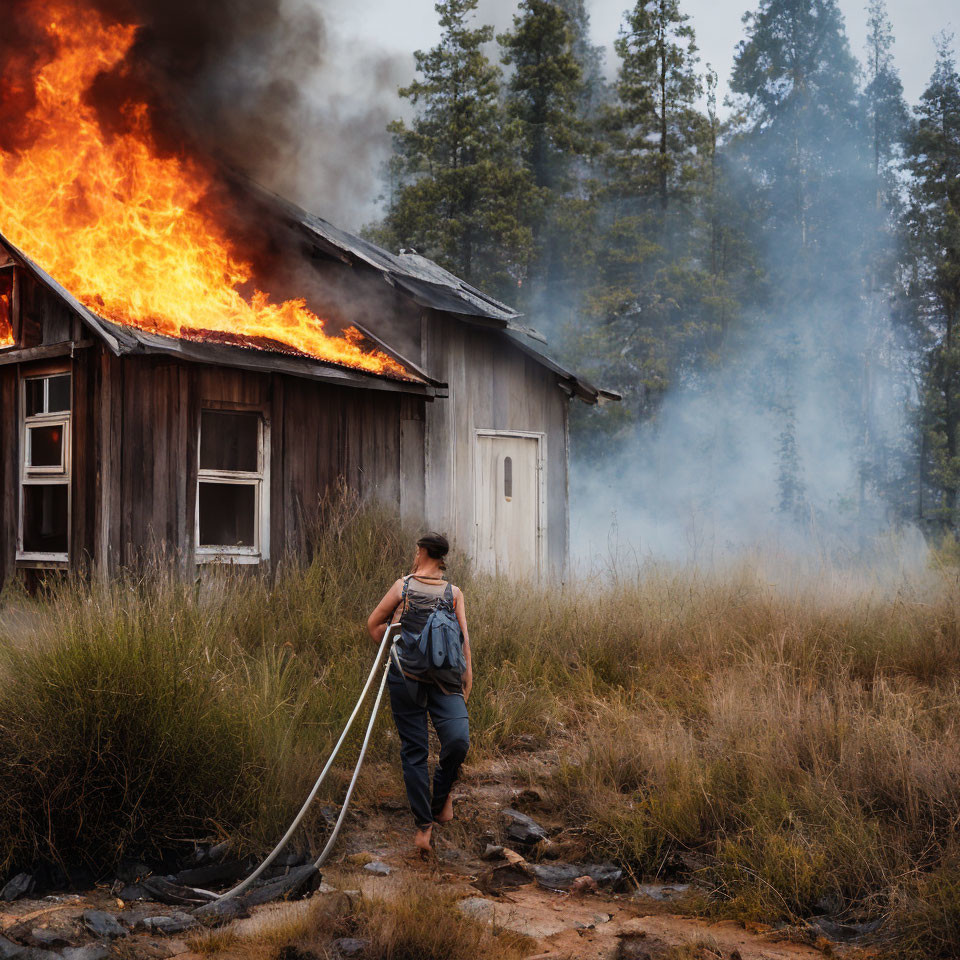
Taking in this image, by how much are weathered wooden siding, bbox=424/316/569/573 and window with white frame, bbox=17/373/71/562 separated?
4489mm

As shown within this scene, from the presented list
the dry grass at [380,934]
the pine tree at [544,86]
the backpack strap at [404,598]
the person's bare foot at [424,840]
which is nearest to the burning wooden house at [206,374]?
the backpack strap at [404,598]

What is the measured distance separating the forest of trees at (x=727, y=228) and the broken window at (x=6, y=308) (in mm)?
18181

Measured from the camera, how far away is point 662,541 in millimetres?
26875

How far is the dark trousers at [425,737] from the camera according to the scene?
224 inches

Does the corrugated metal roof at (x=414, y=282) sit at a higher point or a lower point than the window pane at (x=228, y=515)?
higher

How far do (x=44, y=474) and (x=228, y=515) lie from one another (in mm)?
3078

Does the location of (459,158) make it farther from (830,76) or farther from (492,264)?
(830,76)

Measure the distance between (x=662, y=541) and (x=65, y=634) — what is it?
2257 centimetres

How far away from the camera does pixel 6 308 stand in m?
10.5

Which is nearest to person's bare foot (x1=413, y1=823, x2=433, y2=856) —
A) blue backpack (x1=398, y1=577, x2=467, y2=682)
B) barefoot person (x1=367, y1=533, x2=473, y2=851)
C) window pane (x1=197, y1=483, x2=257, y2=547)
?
barefoot person (x1=367, y1=533, x2=473, y2=851)

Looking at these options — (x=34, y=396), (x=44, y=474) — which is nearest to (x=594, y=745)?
(x=44, y=474)

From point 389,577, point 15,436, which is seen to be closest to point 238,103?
point 15,436

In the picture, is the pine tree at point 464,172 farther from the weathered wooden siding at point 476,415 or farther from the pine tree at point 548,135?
the weathered wooden siding at point 476,415

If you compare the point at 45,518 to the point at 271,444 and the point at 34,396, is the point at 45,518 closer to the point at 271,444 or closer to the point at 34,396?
the point at 34,396
